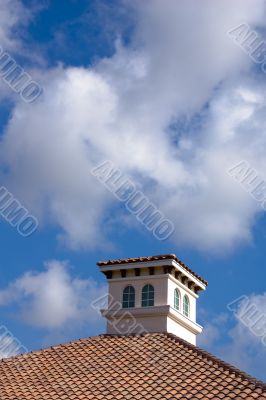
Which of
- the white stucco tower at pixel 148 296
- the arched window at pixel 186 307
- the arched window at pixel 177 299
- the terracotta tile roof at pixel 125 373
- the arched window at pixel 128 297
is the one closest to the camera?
the terracotta tile roof at pixel 125 373

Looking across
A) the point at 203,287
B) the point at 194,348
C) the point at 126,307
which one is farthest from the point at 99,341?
the point at 203,287

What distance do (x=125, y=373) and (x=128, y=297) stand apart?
207 inches

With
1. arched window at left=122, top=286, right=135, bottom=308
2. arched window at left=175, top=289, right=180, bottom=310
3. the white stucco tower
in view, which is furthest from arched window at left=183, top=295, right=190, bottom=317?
arched window at left=122, top=286, right=135, bottom=308

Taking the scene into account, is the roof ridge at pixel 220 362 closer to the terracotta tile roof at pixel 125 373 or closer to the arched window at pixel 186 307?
the terracotta tile roof at pixel 125 373

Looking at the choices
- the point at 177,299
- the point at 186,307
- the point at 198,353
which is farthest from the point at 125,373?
the point at 186,307

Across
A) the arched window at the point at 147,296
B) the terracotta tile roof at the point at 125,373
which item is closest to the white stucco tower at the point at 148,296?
the arched window at the point at 147,296

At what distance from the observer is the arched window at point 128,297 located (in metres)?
24.5

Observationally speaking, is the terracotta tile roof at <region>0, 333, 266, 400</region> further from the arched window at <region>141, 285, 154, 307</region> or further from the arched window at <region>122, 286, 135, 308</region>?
the arched window at <region>122, 286, 135, 308</region>

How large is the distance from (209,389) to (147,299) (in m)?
6.73

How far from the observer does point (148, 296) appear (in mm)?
24328

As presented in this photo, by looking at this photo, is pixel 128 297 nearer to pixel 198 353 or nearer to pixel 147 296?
pixel 147 296

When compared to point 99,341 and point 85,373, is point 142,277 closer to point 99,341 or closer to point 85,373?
point 99,341

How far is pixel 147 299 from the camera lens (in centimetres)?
2433

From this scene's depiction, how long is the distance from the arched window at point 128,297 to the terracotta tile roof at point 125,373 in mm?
1707
